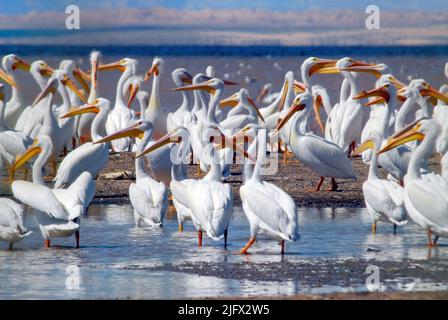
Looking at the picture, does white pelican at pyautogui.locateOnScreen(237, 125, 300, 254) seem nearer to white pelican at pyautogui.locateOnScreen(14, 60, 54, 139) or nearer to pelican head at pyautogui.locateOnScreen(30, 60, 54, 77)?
white pelican at pyautogui.locateOnScreen(14, 60, 54, 139)

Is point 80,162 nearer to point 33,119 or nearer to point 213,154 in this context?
point 213,154

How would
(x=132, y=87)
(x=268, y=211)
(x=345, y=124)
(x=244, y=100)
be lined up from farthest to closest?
(x=132, y=87)
(x=244, y=100)
(x=345, y=124)
(x=268, y=211)

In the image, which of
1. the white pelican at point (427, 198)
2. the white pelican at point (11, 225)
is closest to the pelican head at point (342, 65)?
the white pelican at point (427, 198)

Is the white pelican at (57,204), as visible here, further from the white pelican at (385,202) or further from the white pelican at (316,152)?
the white pelican at (316,152)

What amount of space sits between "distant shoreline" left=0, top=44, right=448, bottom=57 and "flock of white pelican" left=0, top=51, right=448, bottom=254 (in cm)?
2361

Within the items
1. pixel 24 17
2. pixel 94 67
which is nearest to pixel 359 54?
pixel 24 17

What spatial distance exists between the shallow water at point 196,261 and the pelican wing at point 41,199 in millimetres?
293

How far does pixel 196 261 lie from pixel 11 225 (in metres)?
1.32

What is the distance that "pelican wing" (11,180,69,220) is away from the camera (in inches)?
318

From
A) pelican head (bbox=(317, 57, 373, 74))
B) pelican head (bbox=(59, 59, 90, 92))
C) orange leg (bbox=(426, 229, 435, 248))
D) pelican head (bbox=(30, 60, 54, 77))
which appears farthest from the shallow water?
pelican head (bbox=(59, 59, 90, 92))

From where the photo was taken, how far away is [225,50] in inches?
1724

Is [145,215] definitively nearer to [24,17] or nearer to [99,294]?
[99,294]

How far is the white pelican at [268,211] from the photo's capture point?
25.8 ft

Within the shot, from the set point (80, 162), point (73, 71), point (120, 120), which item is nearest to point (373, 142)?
point (80, 162)
